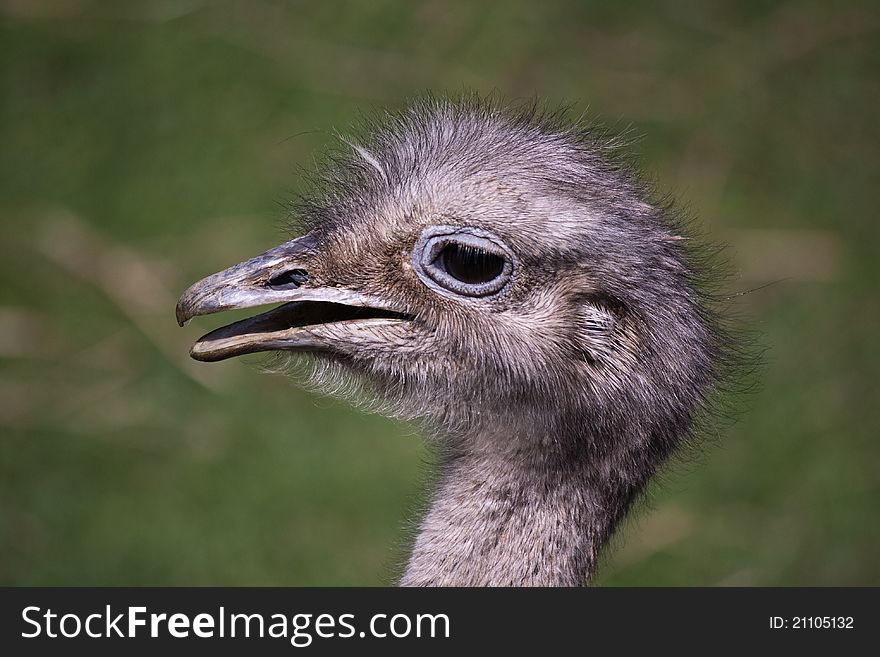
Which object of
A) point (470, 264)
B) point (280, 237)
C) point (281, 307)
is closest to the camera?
point (470, 264)

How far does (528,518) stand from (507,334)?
38cm

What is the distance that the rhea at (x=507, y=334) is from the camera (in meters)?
2.39

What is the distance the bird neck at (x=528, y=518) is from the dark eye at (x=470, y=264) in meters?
0.35

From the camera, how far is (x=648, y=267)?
8.00 ft

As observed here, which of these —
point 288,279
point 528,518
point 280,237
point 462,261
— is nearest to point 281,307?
point 288,279

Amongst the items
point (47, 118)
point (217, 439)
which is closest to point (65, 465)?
point (217, 439)

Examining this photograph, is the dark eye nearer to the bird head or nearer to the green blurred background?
the bird head

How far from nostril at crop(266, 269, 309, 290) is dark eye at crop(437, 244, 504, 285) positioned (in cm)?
29

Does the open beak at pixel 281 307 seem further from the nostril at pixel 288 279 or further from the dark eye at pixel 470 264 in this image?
the dark eye at pixel 470 264

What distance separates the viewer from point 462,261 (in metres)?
2.38

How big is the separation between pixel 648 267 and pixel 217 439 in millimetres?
3329

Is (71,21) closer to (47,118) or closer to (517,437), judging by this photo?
(47,118)

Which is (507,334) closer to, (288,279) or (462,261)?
(462,261)

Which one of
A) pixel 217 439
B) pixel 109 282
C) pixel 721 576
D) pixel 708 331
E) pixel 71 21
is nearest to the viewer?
pixel 708 331
